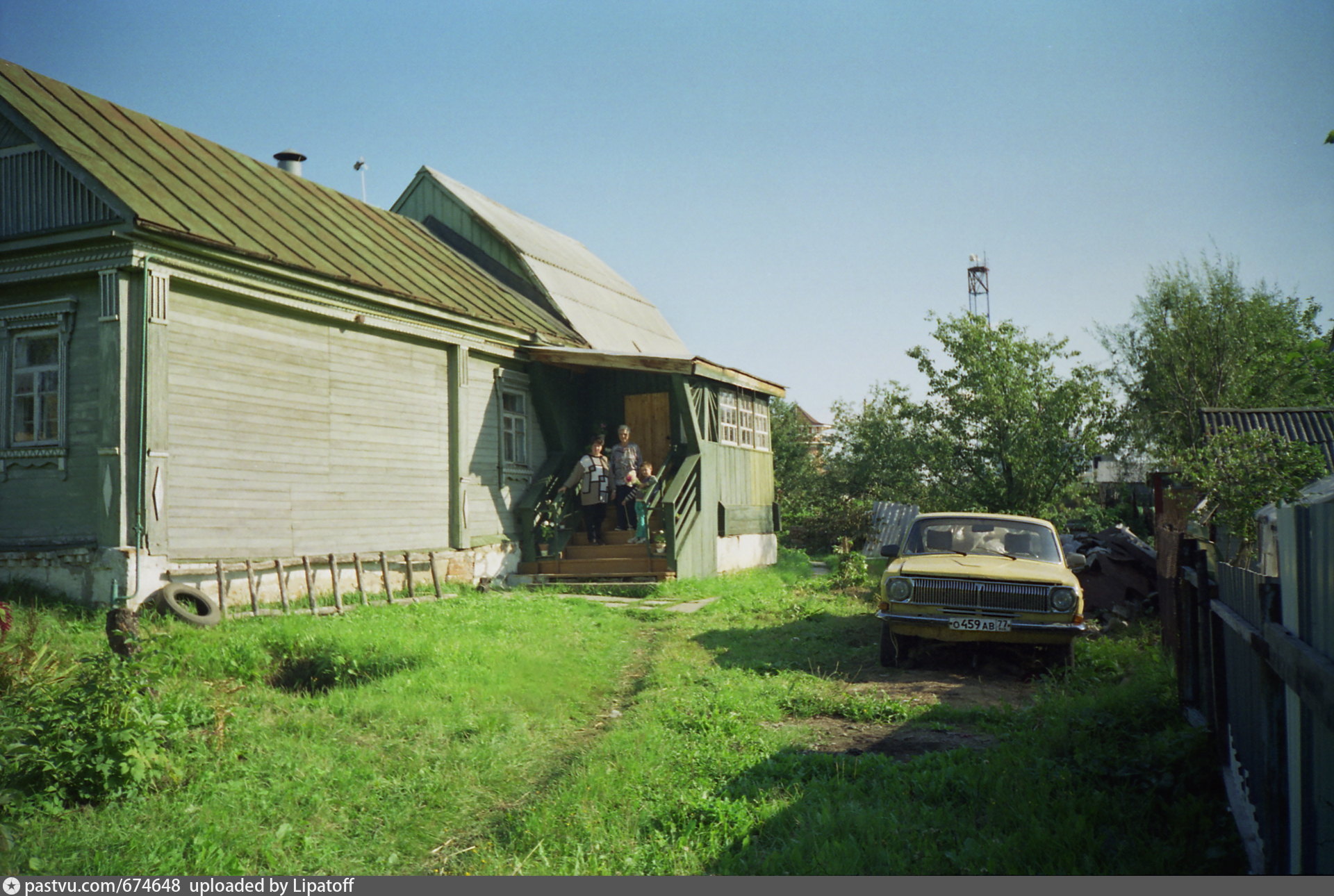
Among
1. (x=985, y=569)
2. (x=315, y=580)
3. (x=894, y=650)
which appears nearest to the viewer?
(x=985, y=569)

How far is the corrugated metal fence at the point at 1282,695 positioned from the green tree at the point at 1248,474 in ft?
22.8

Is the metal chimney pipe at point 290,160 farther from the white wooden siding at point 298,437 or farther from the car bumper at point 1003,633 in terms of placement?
the car bumper at point 1003,633

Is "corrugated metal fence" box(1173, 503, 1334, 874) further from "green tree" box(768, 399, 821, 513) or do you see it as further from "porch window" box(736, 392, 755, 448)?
"green tree" box(768, 399, 821, 513)

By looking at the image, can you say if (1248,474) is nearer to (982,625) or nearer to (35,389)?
(982,625)

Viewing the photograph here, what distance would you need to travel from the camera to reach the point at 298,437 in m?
Answer: 12.3

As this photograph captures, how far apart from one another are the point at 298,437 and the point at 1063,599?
905cm

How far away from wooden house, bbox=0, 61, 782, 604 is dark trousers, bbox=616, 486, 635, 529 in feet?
2.95

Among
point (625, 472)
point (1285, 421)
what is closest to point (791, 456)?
point (1285, 421)

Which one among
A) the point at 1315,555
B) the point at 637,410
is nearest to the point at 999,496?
the point at 637,410

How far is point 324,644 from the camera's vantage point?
8891mm

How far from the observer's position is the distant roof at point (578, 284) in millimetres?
19359

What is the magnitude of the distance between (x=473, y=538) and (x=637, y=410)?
459 centimetres

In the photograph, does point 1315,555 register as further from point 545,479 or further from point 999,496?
point 999,496

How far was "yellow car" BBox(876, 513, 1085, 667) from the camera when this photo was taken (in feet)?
29.7
